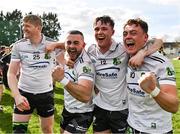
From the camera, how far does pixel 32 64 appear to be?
7.44 m

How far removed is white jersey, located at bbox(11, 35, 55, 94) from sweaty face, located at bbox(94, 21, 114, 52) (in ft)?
6.26

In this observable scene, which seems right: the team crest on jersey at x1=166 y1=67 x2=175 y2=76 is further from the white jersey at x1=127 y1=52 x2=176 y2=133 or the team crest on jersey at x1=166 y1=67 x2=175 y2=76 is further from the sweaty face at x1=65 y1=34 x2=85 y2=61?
the sweaty face at x1=65 y1=34 x2=85 y2=61

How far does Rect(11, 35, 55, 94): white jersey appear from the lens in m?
7.39

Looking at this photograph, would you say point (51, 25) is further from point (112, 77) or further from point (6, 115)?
point (112, 77)

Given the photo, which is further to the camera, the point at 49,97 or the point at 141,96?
the point at 49,97

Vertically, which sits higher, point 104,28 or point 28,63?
point 104,28

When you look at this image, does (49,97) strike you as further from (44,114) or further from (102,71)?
(102,71)

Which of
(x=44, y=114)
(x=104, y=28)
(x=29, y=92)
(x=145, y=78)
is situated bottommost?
(x=44, y=114)

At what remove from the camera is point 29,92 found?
24.7 ft

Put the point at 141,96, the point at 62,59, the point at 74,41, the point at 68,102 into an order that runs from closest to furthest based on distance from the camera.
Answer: the point at 141,96, the point at 74,41, the point at 68,102, the point at 62,59

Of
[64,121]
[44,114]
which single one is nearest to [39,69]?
[44,114]

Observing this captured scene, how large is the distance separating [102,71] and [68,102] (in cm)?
77

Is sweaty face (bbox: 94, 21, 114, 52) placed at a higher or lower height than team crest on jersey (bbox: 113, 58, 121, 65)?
higher

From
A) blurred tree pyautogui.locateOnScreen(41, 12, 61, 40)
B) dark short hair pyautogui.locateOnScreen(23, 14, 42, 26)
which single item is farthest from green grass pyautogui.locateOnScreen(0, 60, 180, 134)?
blurred tree pyautogui.locateOnScreen(41, 12, 61, 40)
